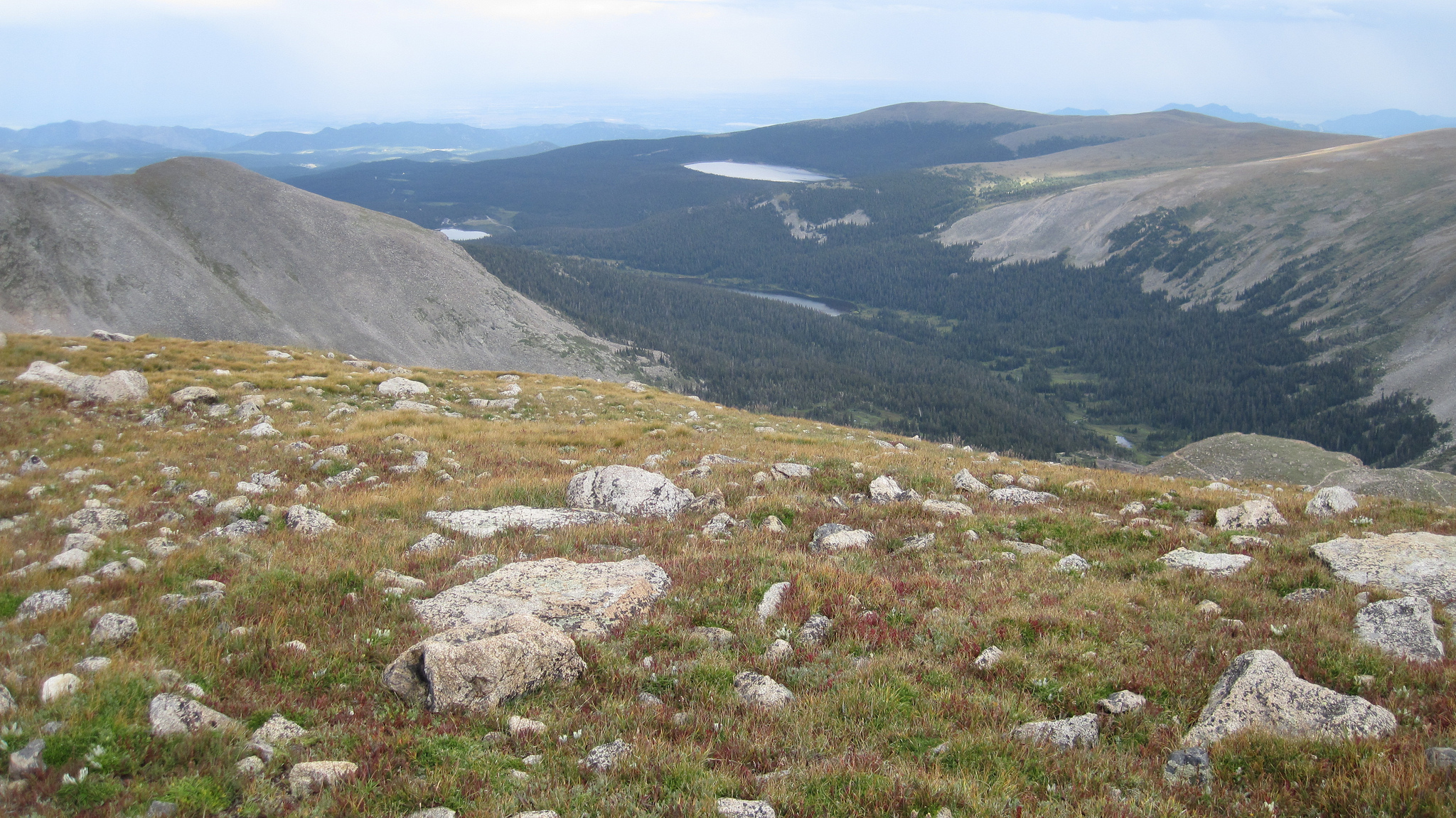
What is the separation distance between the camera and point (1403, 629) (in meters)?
8.59

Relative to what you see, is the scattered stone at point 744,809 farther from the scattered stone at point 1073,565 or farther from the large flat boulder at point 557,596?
the scattered stone at point 1073,565

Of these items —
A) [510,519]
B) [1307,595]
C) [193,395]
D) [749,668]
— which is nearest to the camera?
[749,668]

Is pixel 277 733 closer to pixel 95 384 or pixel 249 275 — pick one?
pixel 95 384

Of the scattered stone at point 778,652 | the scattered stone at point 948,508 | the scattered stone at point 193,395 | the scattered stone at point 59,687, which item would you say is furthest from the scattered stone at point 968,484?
the scattered stone at point 193,395

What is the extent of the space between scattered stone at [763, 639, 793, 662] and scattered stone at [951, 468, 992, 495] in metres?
9.92

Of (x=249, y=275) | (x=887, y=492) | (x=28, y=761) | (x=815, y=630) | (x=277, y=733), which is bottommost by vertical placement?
(x=887, y=492)

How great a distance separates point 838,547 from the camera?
12.5 meters

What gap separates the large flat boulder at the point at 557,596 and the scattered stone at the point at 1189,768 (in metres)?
6.13

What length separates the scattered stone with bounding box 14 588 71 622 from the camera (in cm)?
795

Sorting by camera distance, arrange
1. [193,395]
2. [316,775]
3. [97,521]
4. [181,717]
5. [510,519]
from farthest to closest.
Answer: [193,395]
[510,519]
[97,521]
[181,717]
[316,775]

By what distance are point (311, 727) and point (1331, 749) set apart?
957 cm

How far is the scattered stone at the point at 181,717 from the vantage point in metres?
6.13

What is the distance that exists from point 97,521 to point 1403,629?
1908 centimetres

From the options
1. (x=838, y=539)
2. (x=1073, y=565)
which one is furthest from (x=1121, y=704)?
(x=838, y=539)
